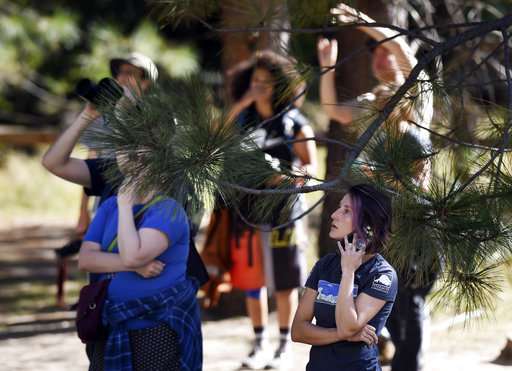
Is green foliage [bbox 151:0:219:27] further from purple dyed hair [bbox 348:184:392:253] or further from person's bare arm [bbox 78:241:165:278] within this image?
purple dyed hair [bbox 348:184:392:253]

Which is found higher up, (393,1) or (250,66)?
(393,1)

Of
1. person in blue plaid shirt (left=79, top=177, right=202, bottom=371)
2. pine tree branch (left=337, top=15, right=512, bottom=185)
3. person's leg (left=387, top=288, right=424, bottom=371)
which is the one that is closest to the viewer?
pine tree branch (left=337, top=15, right=512, bottom=185)

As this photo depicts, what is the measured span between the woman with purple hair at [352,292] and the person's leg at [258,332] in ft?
7.39

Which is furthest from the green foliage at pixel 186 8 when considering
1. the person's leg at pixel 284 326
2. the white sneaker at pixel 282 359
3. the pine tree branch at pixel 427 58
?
the white sneaker at pixel 282 359

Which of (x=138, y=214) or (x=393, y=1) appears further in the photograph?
(x=393, y=1)

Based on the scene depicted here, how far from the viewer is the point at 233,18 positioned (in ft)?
18.1

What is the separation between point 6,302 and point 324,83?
15.2ft

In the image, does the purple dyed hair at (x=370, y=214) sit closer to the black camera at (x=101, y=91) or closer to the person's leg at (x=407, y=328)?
the black camera at (x=101, y=91)

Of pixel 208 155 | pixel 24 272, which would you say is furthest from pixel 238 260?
pixel 24 272

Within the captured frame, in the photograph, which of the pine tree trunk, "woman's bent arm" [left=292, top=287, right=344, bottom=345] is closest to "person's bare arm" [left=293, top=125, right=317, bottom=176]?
the pine tree trunk

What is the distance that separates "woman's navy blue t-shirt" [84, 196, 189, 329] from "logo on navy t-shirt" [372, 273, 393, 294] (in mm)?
840

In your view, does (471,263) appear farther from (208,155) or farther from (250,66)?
(250,66)

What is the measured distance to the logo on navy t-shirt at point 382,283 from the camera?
3.27m

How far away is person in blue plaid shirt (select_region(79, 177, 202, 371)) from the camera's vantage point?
12.6ft
